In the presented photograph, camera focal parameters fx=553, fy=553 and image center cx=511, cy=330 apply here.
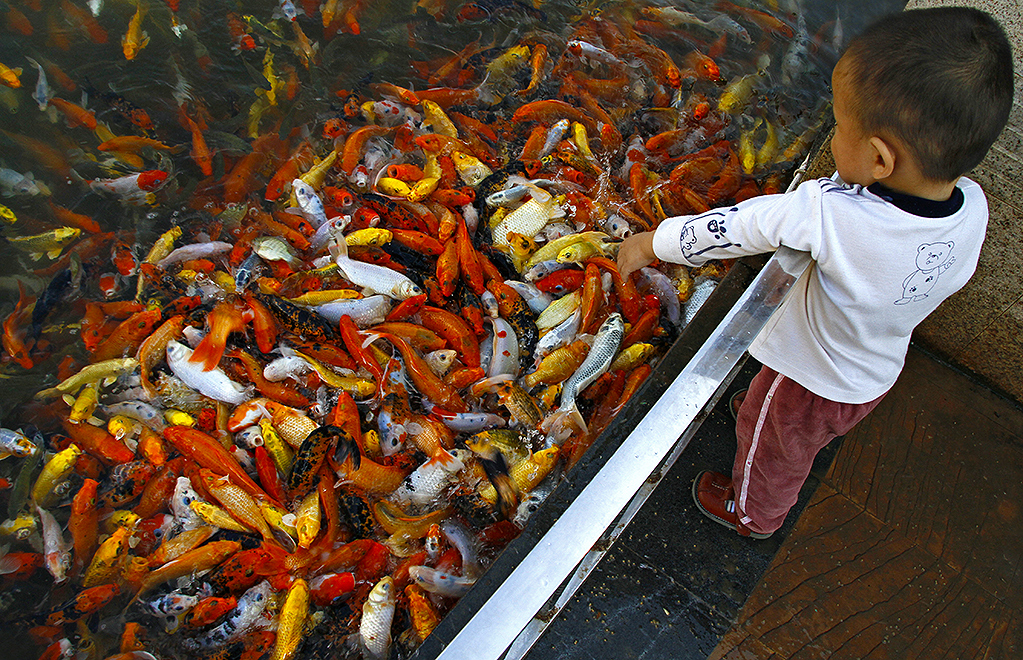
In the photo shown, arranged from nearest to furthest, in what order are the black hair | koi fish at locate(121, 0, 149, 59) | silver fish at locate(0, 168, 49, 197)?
the black hair → silver fish at locate(0, 168, 49, 197) → koi fish at locate(121, 0, 149, 59)

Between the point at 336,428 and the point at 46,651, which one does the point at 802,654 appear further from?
the point at 46,651

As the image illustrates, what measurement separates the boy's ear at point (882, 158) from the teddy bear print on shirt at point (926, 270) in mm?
267

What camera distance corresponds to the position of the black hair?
1489 millimetres

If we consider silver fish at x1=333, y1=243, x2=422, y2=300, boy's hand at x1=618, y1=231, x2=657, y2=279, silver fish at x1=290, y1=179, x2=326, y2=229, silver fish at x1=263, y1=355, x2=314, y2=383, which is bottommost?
silver fish at x1=263, y1=355, x2=314, y2=383

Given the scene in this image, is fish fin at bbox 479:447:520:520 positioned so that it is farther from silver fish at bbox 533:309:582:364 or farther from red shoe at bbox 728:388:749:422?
red shoe at bbox 728:388:749:422

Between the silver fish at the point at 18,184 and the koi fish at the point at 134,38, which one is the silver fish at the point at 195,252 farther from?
the koi fish at the point at 134,38

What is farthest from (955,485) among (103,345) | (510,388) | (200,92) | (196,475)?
(200,92)

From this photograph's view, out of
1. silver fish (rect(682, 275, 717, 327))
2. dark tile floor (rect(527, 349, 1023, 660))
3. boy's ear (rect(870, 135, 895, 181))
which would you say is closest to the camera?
boy's ear (rect(870, 135, 895, 181))

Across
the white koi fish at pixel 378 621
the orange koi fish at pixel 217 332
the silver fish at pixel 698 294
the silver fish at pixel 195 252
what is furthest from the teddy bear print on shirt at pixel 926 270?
the silver fish at pixel 195 252

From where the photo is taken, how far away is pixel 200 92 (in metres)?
5.73

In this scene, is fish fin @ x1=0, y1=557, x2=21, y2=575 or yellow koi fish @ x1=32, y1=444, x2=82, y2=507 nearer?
fish fin @ x1=0, y1=557, x2=21, y2=575

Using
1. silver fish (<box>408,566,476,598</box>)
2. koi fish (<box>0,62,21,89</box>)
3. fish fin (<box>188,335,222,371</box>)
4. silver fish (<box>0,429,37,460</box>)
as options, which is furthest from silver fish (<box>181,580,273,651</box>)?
koi fish (<box>0,62,21,89</box>)

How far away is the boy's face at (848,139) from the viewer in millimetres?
1672

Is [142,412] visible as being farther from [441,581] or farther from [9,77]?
[9,77]
